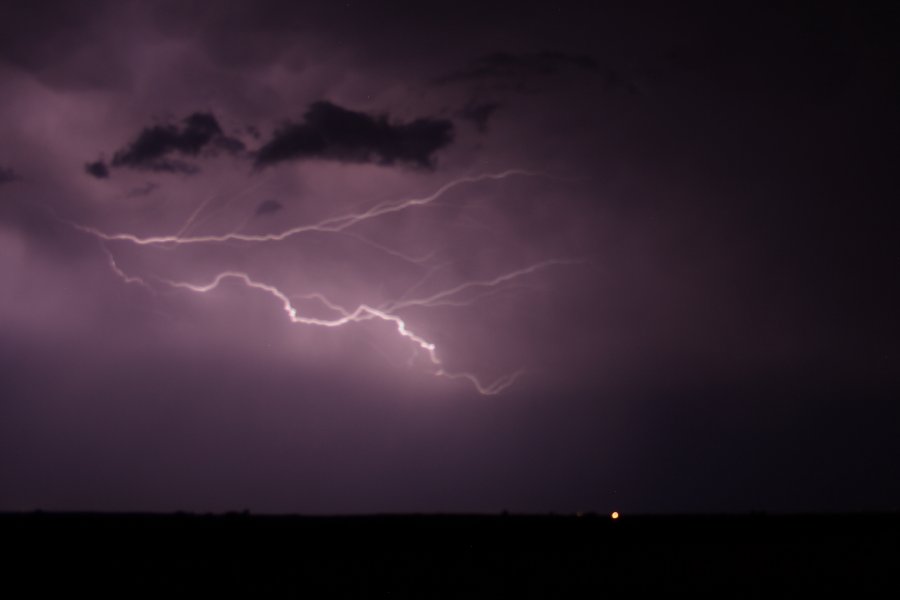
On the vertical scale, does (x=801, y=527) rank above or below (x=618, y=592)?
above

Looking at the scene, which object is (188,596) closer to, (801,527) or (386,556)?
(386,556)

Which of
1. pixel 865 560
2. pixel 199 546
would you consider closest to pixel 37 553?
pixel 199 546

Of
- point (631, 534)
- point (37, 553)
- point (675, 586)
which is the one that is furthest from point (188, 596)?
point (631, 534)

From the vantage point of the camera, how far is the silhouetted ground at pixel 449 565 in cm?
1292

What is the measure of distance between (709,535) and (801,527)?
5.81 m

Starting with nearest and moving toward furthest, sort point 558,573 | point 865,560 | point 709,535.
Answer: point 558,573
point 865,560
point 709,535

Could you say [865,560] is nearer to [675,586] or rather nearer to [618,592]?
[675,586]

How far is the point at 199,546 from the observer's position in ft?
68.3

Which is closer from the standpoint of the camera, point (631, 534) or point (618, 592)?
point (618, 592)

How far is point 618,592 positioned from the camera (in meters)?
12.6

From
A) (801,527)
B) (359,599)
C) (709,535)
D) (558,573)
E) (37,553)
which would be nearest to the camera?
(359,599)

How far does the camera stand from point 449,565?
16.4m

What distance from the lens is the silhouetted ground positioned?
12.9 m

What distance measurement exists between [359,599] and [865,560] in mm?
9618
